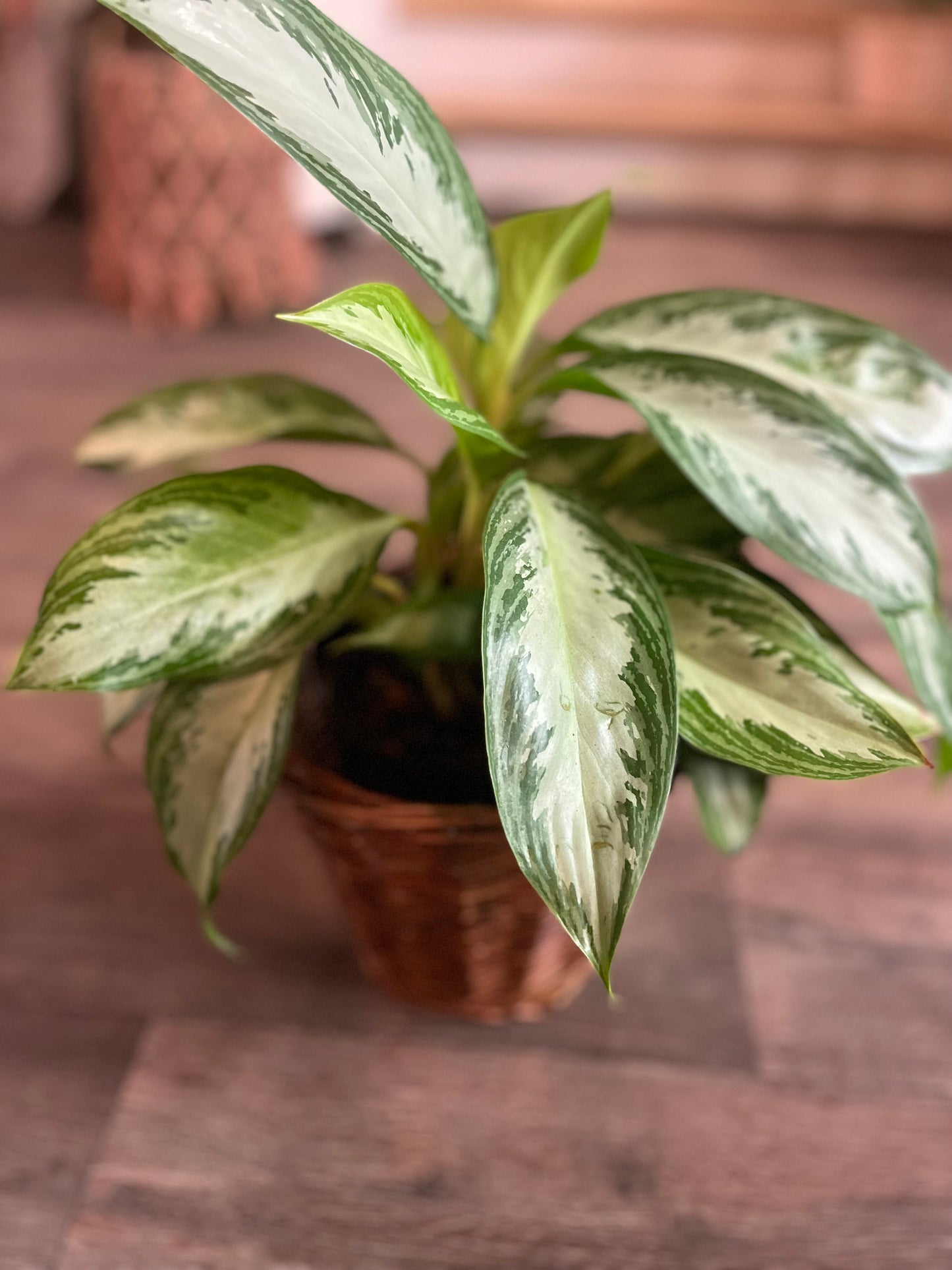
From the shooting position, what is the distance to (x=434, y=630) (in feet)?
1.70

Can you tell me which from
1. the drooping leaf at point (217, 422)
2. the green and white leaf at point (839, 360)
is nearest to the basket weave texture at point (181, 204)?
the drooping leaf at point (217, 422)

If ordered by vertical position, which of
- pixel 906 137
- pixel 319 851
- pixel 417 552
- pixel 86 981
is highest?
pixel 906 137

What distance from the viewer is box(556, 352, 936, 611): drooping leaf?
478 mm

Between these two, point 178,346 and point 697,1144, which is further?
point 178,346

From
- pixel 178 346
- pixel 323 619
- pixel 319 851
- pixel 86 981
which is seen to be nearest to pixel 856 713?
pixel 323 619

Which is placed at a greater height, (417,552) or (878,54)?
(878,54)

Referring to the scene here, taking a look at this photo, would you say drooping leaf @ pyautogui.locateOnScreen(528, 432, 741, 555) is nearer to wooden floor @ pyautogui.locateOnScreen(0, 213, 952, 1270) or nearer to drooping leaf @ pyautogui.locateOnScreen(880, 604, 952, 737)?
drooping leaf @ pyautogui.locateOnScreen(880, 604, 952, 737)

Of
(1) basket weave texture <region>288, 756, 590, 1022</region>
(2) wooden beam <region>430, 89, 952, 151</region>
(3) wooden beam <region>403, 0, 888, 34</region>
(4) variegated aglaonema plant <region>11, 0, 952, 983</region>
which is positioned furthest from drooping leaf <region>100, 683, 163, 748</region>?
(3) wooden beam <region>403, 0, 888, 34</region>

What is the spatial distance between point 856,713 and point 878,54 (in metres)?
2.66

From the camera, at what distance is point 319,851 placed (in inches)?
25.7

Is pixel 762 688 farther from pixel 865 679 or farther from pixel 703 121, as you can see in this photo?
pixel 703 121

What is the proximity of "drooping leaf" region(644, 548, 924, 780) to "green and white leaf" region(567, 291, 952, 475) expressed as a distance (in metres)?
0.11

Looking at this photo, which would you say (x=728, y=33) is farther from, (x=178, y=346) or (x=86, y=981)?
(x=86, y=981)

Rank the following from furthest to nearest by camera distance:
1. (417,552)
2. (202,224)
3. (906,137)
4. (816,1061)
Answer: (906,137) → (202,224) → (816,1061) → (417,552)
